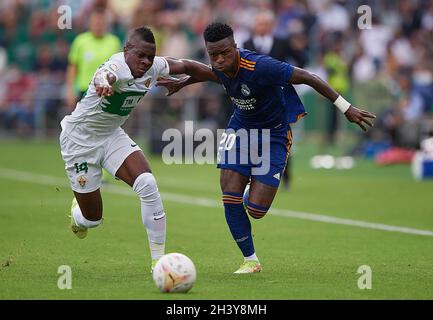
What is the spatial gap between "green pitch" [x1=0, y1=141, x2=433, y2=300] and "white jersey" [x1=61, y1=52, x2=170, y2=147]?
4.40 ft

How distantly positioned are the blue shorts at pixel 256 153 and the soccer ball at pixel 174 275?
6.14ft

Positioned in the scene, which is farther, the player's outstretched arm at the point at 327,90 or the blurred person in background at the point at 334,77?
the blurred person in background at the point at 334,77

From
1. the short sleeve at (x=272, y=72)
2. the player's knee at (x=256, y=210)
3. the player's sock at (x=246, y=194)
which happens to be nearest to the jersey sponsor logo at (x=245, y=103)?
the short sleeve at (x=272, y=72)

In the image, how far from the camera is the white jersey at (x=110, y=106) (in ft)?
31.9

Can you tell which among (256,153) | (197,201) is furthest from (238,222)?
(197,201)

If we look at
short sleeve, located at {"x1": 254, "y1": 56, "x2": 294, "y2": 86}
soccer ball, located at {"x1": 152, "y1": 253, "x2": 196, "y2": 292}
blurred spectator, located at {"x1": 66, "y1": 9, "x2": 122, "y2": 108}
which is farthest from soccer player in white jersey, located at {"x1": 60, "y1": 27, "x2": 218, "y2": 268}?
blurred spectator, located at {"x1": 66, "y1": 9, "x2": 122, "y2": 108}

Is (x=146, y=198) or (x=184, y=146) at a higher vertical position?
(x=184, y=146)

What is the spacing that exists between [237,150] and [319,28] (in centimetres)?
1926

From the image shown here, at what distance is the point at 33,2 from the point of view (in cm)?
3312

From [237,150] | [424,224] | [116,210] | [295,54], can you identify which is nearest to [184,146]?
[295,54]

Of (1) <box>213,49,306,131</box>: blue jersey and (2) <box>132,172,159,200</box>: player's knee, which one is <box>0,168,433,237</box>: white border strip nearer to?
(1) <box>213,49,306,131</box>: blue jersey

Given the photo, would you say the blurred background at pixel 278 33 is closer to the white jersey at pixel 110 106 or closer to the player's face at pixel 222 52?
the white jersey at pixel 110 106

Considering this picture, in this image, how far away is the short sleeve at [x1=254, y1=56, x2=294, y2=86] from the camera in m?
9.88
